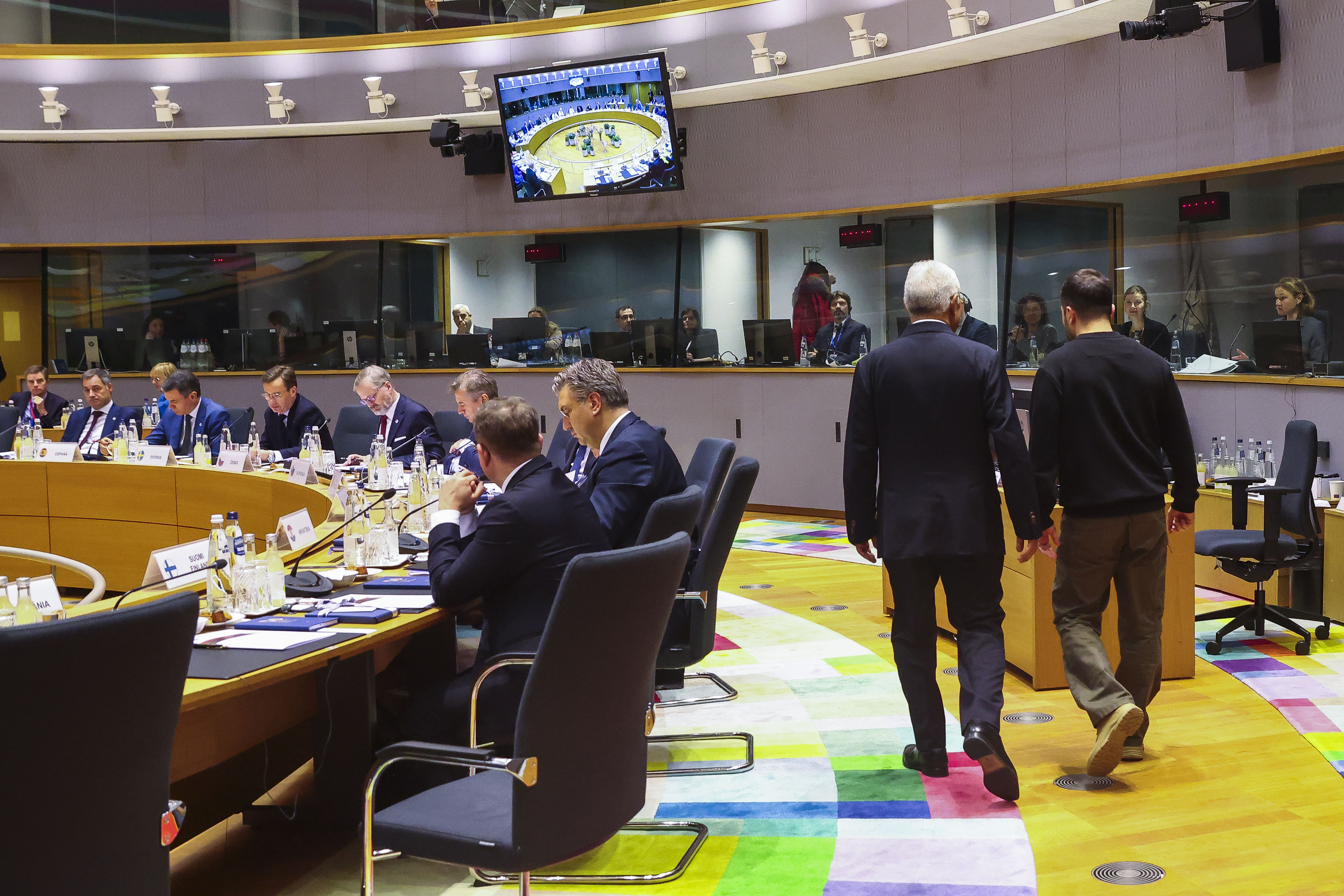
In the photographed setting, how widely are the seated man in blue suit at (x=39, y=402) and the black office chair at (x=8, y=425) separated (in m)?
0.04

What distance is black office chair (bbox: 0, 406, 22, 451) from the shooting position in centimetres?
894

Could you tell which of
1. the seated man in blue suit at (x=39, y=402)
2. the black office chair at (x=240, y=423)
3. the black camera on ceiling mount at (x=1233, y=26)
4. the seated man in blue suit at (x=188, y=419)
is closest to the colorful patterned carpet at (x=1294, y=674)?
the black camera on ceiling mount at (x=1233, y=26)

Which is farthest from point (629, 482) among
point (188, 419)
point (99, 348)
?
point (99, 348)

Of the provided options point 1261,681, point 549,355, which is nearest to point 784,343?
point 549,355

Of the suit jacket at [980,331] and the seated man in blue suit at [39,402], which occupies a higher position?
the suit jacket at [980,331]

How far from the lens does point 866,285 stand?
9.23 metres

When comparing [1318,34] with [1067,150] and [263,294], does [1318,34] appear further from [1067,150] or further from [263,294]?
[263,294]

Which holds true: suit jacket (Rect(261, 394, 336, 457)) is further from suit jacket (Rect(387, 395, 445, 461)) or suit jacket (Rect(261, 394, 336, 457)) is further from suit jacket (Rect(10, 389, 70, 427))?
suit jacket (Rect(10, 389, 70, 427))

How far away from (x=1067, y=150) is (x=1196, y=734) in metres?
4.78

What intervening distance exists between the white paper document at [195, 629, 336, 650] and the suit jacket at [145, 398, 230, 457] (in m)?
4.75

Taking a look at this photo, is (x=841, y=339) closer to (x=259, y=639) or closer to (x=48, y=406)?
(x=48, y=406)

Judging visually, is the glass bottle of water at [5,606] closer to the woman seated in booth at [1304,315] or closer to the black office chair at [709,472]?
the black office chair at [709,472]

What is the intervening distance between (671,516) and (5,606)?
1689mm

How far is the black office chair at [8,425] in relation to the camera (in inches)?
352
